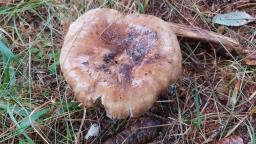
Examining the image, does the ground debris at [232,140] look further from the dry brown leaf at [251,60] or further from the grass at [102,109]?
the dry brown leaf at [251,60]

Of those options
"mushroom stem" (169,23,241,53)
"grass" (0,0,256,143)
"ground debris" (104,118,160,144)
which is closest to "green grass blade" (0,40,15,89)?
"grass" (0,0,256,143)

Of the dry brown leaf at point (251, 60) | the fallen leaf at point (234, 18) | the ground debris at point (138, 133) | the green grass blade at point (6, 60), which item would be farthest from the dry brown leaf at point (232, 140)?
the green grass blade at point (6, 60)

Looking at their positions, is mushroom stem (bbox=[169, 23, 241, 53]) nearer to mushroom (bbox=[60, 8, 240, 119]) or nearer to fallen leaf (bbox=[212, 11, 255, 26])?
fallen leaf (bbox=[212, 11, 255, 26])

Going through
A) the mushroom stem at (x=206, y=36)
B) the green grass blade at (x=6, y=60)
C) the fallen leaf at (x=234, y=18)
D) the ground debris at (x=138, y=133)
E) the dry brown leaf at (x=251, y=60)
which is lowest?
the ground debris at (x=138, y=133)

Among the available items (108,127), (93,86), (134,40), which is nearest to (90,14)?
(134,40)

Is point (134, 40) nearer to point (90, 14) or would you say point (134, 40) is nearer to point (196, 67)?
point (90, 14)

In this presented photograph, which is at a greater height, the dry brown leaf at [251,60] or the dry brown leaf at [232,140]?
the dry brown leaf at [251,60]
